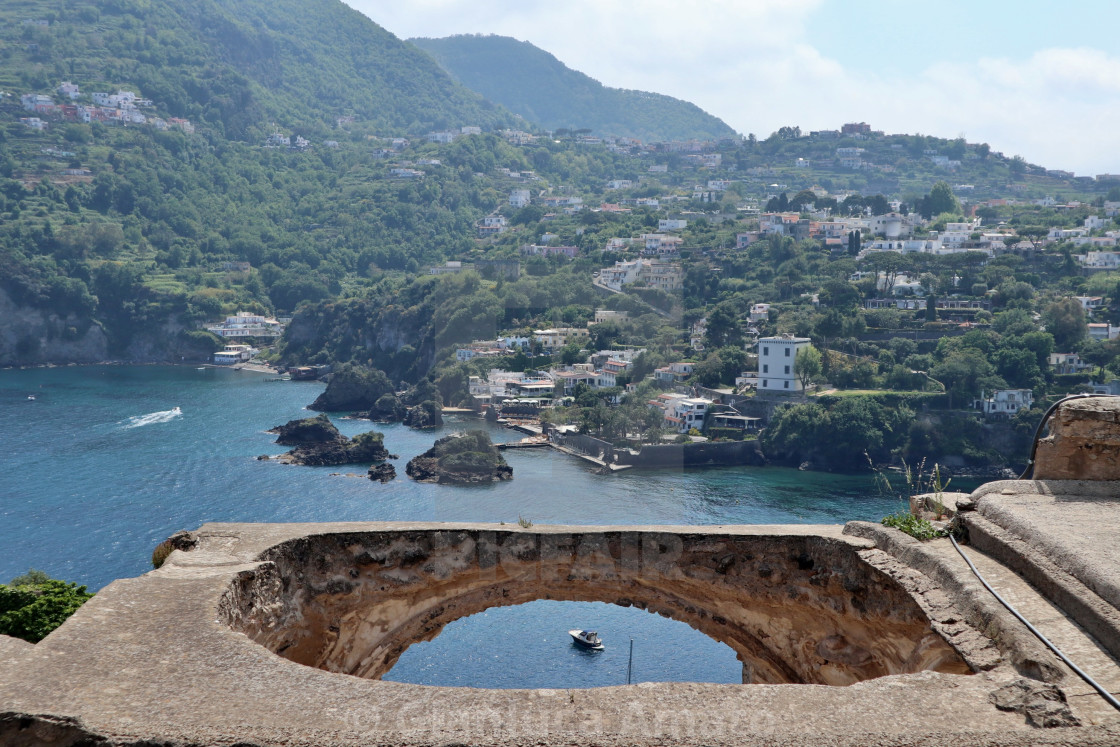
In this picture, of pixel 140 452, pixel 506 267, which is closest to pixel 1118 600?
pixel 140 452

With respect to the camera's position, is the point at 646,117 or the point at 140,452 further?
the point at 646,117

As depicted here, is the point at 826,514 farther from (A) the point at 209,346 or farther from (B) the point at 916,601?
(A) the point at 209,346

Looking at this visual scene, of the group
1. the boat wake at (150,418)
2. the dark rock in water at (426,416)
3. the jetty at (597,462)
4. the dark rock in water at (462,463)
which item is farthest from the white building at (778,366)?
the boat wake at (150,418)

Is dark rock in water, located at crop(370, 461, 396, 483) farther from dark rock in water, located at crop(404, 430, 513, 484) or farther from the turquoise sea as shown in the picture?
dark rock in water, located at crop(404, 430, 513, 484)

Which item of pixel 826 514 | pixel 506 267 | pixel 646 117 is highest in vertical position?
pixel 646 117

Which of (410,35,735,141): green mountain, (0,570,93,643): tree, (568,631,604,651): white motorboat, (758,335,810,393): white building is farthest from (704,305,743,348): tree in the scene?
(410,35,735,141): green mountain

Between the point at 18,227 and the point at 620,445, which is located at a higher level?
the point at 18,227
